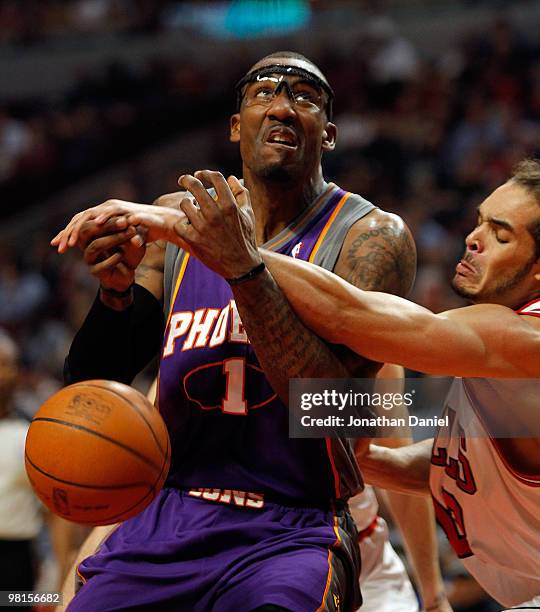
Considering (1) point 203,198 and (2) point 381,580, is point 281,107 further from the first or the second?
(2) point 381,580

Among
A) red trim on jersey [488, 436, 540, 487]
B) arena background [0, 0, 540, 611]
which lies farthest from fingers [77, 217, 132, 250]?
arena background [0, 0, 540, 611]

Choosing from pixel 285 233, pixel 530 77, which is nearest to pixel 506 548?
pixel 285 233

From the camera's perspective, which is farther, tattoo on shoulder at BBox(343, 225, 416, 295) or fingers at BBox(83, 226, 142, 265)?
tattoo on shoulder at BBox(343, 225, 416, 295)

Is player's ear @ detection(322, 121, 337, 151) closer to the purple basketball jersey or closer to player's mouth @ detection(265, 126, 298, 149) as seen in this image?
player's mouth @ detection(265, 126, 298, 149)

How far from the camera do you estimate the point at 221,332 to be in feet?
10.4

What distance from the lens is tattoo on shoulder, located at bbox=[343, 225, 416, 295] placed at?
313cm

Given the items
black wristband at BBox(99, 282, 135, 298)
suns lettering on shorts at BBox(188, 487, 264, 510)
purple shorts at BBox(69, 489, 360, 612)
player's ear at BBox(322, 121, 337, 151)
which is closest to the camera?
purple shorts at BBox(69, 489, 360, 612)

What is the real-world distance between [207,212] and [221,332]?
1.90 ft

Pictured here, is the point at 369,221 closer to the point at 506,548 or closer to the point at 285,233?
the point at 285,233

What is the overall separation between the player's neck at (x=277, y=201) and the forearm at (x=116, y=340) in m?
0.46

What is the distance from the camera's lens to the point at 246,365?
314cm

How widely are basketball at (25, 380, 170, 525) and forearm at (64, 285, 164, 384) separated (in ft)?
1.46

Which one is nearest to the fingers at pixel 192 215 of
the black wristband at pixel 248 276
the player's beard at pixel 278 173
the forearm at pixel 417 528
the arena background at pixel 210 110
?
the black wristband at pixel 248 276

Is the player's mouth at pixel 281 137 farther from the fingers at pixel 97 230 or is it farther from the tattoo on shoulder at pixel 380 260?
the fingers at pixel 97 230
